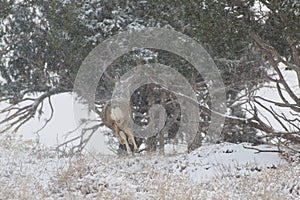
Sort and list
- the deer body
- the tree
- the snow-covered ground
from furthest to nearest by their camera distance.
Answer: the deer body, the tree, the snow-covered ground

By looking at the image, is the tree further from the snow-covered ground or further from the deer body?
the deer body

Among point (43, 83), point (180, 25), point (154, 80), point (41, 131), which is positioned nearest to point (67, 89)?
point (43, 83)

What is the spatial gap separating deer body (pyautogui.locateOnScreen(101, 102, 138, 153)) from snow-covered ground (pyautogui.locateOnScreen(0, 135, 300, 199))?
2.62m

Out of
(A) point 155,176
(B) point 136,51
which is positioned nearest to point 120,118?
(B) point 136,51

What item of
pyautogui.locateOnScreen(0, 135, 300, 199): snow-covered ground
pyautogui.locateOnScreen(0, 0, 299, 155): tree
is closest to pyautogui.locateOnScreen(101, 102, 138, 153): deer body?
pyautogui.locateOnScreen(0, 0, 299, 155): tree

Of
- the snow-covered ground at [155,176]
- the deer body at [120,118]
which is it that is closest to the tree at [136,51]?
the snow-covered ground at [155,176]

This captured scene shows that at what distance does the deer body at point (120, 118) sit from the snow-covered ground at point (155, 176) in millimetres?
2621

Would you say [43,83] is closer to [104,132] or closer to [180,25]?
[104,132]

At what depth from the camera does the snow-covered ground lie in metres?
7.27

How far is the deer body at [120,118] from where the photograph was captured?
44.2 ft

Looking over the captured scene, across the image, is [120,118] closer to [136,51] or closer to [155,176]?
[136,51]

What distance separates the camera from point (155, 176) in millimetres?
8570

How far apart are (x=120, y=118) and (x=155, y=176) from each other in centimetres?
510

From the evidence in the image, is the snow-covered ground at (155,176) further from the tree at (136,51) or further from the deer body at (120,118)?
the deer body at (120,118)
